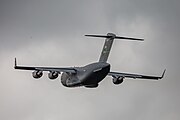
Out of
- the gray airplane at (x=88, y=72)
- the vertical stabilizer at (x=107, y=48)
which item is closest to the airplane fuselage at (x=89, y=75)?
the gray airplane at (x=88, y=72)

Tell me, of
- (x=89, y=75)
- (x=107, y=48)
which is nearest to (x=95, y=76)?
(x=89, y=75)

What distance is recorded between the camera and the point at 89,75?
123 m

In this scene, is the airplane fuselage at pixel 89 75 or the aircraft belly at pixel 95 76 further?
the airplane fuselage at pixel 89 75

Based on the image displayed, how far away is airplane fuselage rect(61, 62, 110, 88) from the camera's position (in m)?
121

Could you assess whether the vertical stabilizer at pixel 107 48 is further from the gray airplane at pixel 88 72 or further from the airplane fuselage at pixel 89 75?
the airplane fuselage at pixel 89 75

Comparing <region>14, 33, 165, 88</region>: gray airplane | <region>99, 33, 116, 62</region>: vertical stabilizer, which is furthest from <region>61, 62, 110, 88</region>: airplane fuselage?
<region>99, 33, 116, 62</region>: vertical stabilizer

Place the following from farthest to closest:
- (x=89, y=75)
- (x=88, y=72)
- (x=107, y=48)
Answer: (x=107, y=48)
(x=88, y=72)
(x=89, y=75)

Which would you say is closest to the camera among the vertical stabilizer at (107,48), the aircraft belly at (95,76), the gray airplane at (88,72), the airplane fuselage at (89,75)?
the aircraft belly at (95,76)

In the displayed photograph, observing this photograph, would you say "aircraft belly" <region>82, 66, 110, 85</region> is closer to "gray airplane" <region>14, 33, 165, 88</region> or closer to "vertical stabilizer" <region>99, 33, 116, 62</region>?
"gray airplane" <region>14, 33, 165, 88</region>

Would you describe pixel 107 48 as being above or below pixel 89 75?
above

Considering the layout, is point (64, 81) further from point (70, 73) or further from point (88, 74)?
point (88, 74)

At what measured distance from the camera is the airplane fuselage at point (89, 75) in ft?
398

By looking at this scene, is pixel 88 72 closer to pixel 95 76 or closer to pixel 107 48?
pixel 95 76

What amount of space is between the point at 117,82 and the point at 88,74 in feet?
24.8
